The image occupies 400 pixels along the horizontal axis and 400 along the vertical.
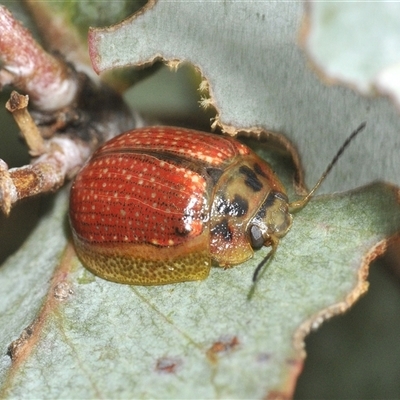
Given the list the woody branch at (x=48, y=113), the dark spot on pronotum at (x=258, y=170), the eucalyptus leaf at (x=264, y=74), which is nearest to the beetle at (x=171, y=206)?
the dark spot on pronotum at (x=258, y=170)

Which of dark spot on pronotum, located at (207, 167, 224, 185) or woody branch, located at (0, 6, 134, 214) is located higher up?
woody branch, located at (0, 6, 134, 214)

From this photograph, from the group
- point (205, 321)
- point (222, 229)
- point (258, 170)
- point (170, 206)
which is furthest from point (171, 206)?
point (205, 321)

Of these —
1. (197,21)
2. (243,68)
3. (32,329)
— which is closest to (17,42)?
(197,21)

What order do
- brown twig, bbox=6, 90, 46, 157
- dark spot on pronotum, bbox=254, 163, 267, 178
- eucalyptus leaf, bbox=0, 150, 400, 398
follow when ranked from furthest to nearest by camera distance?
dark spot on pronotum, bbox=254, 163, 267, 178, brown twig, bbox=6, 90, 46, 157, eucalyptus leaf, bbox=0, 150, 400, 398

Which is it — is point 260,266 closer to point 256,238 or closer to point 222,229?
point 256,238

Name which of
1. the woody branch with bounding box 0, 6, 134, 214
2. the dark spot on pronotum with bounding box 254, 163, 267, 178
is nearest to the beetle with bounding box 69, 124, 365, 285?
the dark spot on pronotum with bounding box 254, 163, 267, 178

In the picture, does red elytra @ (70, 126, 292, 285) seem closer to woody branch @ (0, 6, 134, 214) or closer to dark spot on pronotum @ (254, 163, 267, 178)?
dark spot on pronotum @ (254, 163, 267, 178)

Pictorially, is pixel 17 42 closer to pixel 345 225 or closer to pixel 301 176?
pixel 301 176

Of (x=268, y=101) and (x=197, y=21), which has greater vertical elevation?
(x=197, y=21)
